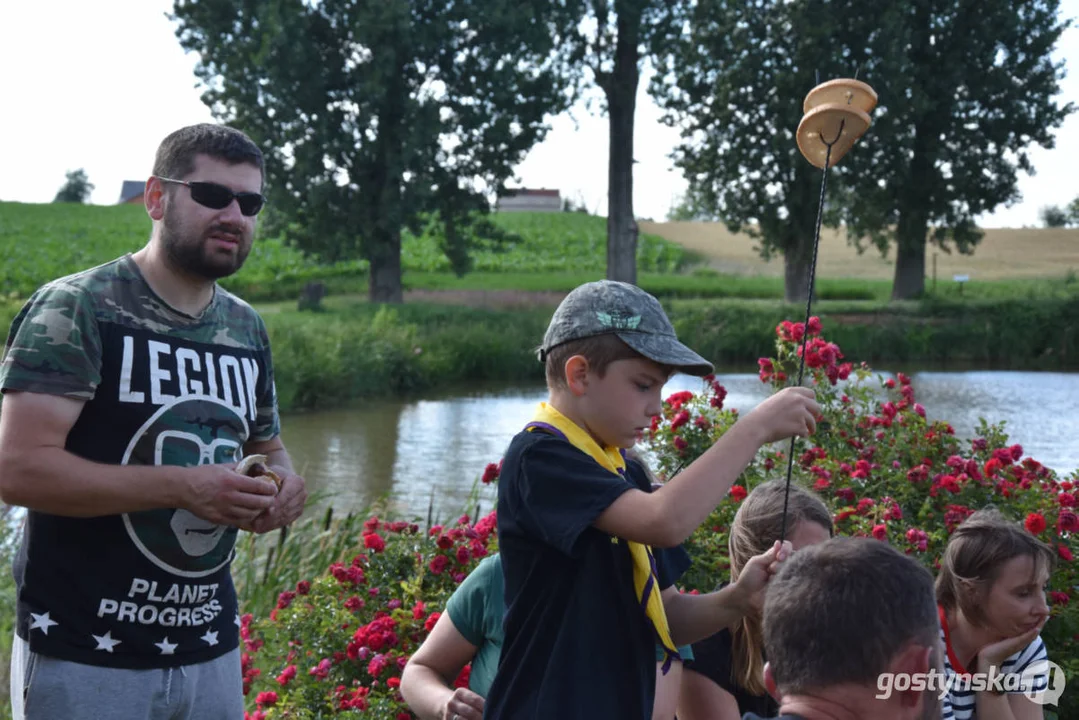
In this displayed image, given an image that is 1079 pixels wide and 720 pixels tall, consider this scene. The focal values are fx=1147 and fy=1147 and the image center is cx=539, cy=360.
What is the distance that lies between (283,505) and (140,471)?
347 millimetres

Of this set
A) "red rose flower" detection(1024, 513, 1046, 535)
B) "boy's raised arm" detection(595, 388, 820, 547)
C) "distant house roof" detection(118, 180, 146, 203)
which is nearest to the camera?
"boy's raised arm" detection(595, 388, 820, 547)

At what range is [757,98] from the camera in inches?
1102

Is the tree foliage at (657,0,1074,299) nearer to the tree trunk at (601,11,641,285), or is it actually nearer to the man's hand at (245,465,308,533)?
the tree trunk at (601,11,641,285)

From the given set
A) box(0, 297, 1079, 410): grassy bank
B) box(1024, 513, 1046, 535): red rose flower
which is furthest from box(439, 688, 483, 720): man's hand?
box(0, 297, 1079, 410): grassy bank

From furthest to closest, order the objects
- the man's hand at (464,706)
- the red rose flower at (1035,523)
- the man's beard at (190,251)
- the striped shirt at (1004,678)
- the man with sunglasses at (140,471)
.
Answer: the red rose flower at (1035,523) → the striped shirt at (1004,678) → the man's beard at (190,251) → the man's hand at (464,706) → the man with sunglasses at (140,471)

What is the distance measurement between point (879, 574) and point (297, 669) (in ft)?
9.22

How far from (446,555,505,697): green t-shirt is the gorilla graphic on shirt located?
22.0 inches

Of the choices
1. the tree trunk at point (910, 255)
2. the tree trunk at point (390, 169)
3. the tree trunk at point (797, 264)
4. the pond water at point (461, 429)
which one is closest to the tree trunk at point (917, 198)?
the tree trunk at point (910, 255)

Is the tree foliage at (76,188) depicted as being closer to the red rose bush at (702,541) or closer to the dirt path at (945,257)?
the dirt path at (945,257)

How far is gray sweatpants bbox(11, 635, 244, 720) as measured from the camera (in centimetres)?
235

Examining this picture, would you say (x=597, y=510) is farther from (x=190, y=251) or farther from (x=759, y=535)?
(x=190, y=251)

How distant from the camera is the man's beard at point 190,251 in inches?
99.3

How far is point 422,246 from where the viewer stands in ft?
155

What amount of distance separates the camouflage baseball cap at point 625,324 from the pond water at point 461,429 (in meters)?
5.24
